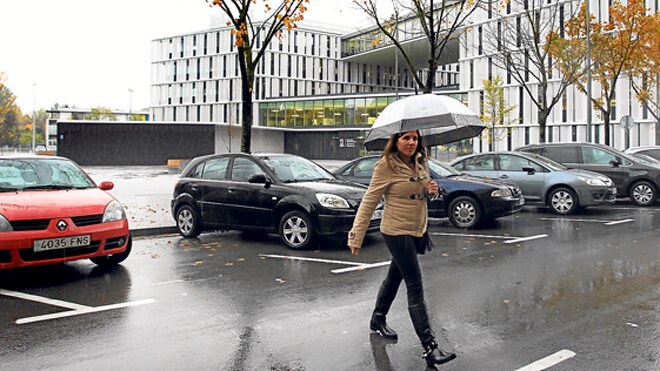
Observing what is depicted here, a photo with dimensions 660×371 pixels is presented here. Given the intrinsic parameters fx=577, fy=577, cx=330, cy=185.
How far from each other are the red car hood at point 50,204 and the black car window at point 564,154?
502 inches

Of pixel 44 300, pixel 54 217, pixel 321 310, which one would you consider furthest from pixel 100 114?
pixel 321 310

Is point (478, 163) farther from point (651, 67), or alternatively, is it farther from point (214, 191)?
point (651, 67)

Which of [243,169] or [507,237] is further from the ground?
[243,169]

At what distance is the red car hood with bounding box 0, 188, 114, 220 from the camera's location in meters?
6.74

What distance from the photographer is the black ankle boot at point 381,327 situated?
482cm

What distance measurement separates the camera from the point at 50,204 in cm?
699

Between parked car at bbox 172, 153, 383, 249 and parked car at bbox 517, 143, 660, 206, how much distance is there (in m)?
8.88

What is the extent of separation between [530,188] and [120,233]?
33.7 feet

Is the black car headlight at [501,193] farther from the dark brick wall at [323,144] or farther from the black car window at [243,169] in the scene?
the dark brick wall at [323,144]

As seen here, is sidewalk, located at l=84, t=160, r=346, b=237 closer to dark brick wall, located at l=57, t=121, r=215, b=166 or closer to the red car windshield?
the red car windshield

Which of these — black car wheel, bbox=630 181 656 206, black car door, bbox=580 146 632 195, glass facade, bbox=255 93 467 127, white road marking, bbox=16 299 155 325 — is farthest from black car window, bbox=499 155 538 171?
glass facade, bbox=255 93 467 127

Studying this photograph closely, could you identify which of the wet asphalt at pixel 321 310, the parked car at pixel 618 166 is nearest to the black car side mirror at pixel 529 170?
the parked car at pixel 618 166

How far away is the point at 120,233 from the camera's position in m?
7.61

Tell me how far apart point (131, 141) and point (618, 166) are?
41218 millimetres
